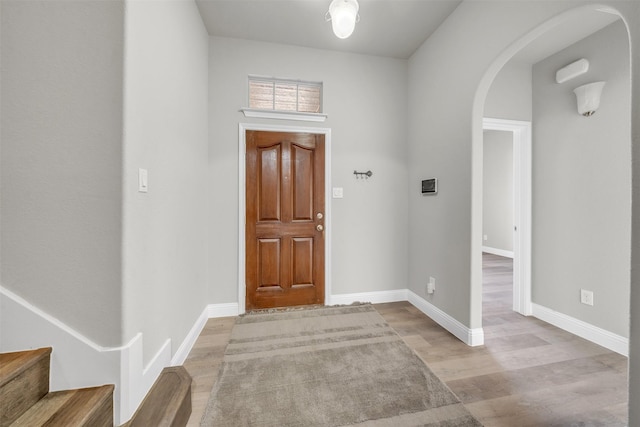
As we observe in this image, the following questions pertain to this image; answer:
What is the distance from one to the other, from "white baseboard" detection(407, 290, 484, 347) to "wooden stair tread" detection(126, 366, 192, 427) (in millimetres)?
2064

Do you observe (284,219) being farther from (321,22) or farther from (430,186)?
(321,22)

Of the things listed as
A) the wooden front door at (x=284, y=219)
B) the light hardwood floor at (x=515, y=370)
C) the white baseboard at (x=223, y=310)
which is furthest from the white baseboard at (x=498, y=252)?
the white baseboard at (x=223, y=310)

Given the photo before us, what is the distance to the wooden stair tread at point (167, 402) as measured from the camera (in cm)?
114

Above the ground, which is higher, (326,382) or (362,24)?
(362,24)

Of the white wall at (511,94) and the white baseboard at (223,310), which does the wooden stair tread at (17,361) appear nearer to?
the white baseboard at (223,310)

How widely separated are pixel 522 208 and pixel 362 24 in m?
2.51

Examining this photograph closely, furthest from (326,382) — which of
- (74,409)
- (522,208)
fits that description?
(522,208)

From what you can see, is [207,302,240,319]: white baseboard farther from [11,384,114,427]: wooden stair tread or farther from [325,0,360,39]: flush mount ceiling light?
[325,0,360,39]: flush mount ceiling light

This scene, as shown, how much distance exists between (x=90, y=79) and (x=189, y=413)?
172cm

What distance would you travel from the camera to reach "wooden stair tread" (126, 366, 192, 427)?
3.75 ft

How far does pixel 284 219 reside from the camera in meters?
2.77

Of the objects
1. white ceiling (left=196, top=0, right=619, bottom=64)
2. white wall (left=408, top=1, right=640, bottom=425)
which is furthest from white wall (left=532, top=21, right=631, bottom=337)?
white wall (left=408, top=1, right=640, bottom=425)

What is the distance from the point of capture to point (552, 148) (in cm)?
248

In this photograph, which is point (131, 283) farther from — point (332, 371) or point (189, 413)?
point (332, 371)
